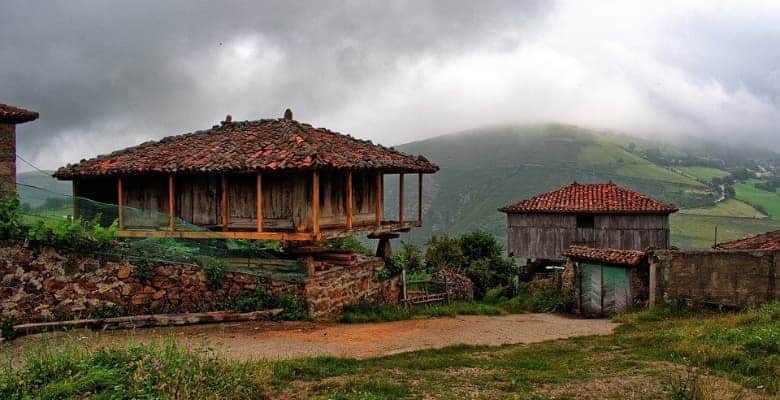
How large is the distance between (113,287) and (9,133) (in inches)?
393

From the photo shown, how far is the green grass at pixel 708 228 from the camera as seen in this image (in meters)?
68.3

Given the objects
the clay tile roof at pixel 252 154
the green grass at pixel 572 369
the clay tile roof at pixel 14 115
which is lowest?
the green grass at pixel 572 369

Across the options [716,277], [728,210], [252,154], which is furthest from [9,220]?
[728,210]

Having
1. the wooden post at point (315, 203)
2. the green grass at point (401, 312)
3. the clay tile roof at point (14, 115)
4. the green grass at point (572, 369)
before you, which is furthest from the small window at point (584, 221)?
the clay tile roof at point (14, 115)

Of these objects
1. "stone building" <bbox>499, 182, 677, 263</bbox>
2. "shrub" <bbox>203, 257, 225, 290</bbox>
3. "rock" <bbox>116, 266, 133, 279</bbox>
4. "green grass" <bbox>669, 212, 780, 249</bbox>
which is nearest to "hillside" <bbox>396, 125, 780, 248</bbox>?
"green grass" <bbox>669, 212, 780, 249</bbox>

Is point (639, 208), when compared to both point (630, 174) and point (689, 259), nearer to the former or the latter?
point (689, 259)

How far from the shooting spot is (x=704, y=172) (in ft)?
401

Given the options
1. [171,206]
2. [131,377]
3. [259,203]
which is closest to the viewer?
[131,377]

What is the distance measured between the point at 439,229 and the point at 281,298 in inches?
3479

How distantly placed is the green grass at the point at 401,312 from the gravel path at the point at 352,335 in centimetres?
49

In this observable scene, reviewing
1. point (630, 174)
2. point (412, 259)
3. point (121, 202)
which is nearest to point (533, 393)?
point (121, 202)

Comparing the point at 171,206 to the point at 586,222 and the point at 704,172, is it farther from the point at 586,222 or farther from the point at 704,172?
the point at 704,172

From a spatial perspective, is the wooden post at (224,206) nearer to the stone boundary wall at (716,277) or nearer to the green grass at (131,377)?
the green grass at (131,377)

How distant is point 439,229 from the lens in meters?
101
